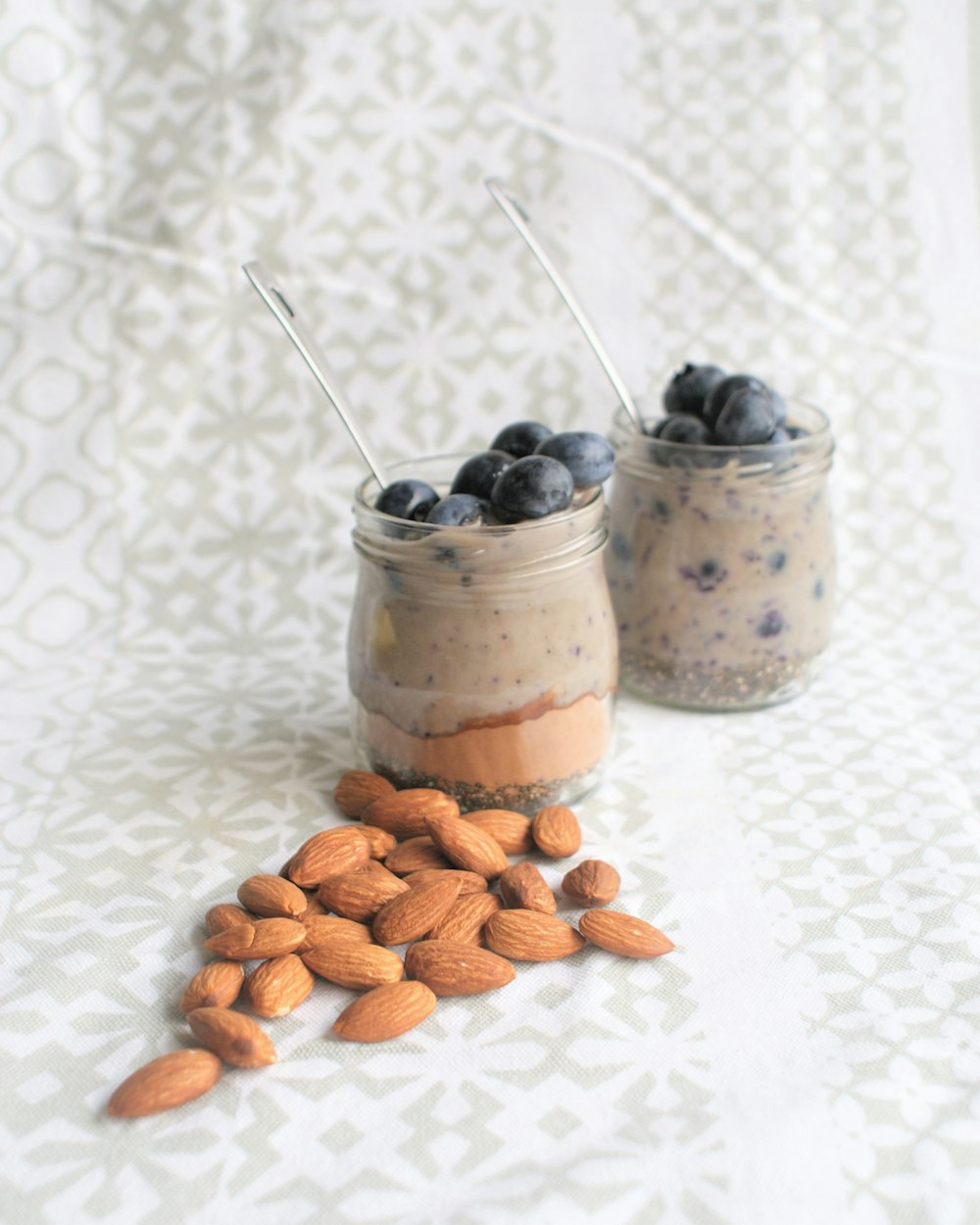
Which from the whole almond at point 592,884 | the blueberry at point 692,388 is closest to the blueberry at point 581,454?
the blueberry at point 692,388

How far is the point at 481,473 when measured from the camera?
1.12m

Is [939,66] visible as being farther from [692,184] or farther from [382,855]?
[382,855]

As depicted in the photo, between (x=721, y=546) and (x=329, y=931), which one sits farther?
(x=721, y=546)

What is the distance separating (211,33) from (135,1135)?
1.34m

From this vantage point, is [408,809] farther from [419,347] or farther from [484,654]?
[419,347]

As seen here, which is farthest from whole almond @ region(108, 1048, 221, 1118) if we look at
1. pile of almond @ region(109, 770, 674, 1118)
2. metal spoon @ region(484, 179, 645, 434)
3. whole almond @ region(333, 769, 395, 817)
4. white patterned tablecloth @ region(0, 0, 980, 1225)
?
metal spoon @ region(484, 179, 645, 434)

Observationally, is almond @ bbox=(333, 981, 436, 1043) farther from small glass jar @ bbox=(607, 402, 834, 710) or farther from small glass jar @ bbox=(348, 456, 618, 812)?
small glass jar @ bbox=(607, 402, 834, 710)

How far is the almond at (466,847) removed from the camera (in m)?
1.04

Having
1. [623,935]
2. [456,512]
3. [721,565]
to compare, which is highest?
[456,512]

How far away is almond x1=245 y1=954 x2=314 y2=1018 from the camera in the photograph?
2.93 ft

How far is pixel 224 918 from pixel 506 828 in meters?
0.26

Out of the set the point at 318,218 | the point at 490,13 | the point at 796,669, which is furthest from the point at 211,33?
the point at 796,669

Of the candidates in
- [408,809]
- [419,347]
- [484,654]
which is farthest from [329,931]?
[419,347]

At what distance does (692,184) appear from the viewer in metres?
1.68
